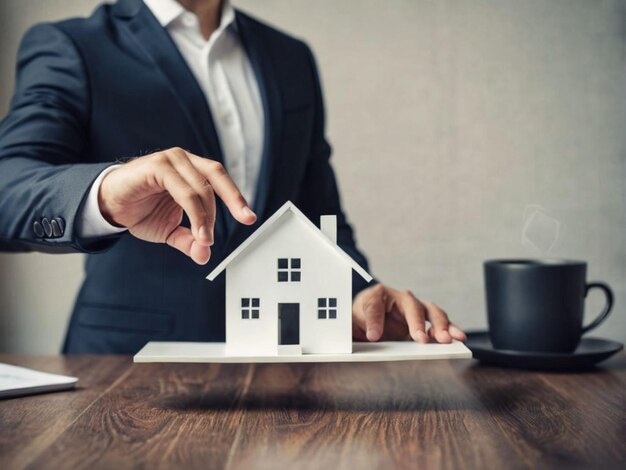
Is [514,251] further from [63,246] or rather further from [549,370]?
[63,246]

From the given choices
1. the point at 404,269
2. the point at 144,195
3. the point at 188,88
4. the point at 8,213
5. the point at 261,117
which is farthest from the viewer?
the point at 404,269

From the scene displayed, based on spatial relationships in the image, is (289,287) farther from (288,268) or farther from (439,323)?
(439,323)

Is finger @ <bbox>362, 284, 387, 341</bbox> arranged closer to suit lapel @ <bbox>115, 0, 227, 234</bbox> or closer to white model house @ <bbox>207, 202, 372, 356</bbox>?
white model house @ <bbox>207, 202, 372, 356</bbox>

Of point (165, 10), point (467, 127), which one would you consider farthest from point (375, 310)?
point (467, 127)

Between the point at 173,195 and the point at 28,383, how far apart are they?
293 mm

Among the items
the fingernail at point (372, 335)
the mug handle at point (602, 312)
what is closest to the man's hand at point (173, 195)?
the fingernail at point (372, 335)

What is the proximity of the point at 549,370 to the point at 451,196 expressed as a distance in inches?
34.9

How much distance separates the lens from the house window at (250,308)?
0.82 m

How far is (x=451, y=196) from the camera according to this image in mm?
1804

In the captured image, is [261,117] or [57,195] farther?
[261,117]

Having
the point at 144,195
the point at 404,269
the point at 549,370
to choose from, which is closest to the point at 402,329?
the point at 549,370

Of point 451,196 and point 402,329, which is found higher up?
point 451,196

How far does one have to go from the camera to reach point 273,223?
81 centimetres

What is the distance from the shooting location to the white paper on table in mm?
804
